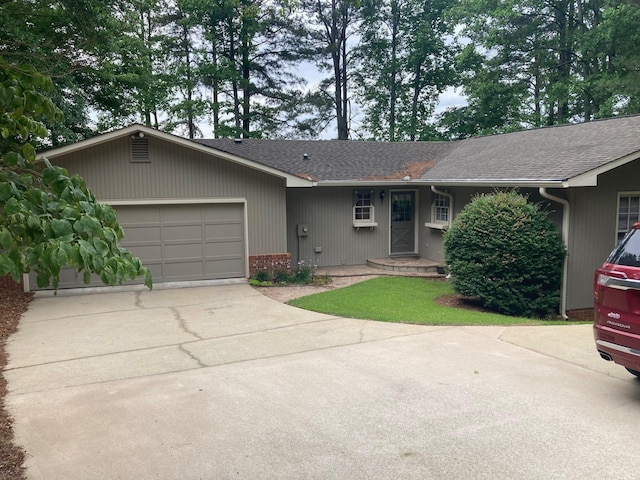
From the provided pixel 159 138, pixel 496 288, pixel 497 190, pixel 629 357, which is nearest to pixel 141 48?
pixel 159 138

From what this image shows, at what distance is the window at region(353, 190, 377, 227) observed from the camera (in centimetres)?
1563

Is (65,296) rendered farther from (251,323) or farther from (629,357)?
(629,357)

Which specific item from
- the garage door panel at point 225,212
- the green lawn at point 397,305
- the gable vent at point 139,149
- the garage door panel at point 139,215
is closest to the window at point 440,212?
the green lawn at point 397,305

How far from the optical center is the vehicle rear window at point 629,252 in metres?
5.05

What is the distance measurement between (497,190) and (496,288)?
8.75ft

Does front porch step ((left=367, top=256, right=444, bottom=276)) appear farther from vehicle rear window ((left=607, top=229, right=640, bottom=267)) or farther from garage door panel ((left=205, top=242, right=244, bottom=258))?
vehicle rear window ((left=607, top=229, right=640, bottom=267))

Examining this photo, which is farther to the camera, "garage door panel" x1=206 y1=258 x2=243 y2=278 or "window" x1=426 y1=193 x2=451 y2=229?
"window" x1=426 y1=193 x2=451 y2=229

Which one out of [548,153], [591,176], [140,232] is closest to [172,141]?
[140,232]

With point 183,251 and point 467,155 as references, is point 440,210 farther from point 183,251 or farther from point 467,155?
point 183,251

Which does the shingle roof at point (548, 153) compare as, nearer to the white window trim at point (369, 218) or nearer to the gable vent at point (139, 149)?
the white window trim at point (369, 218)

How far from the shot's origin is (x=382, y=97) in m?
30.1

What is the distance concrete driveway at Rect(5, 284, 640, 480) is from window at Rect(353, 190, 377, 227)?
23.4 ft

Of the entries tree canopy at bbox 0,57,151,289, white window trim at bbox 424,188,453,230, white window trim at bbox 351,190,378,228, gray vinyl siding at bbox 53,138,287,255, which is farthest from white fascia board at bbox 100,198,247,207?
tree canopy at bbox 0,57,151,289

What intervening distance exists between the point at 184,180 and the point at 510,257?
7.54m
